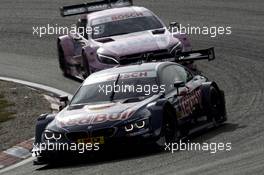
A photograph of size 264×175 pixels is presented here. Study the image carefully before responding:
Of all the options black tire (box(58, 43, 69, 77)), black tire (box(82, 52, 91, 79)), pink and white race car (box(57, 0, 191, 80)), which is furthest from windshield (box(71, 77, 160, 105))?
black tire (box(58, 43, 69, 77))

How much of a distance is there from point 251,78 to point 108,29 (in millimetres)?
3206

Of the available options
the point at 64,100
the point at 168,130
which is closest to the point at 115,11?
the point at 64,100

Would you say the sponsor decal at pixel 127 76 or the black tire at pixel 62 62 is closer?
the sponsor decal at pixel 127 76

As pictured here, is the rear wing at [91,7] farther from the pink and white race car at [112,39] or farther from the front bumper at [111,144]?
the front bumper at [111,144]

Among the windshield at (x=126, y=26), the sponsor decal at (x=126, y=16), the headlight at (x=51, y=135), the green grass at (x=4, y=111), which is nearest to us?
the headlight at (x=51, y=135)

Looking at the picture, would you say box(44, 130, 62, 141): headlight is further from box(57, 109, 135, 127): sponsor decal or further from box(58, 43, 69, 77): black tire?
box(58, 43, 69, 77): black tire

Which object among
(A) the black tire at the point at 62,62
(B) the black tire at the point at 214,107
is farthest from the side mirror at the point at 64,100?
(A) the black tire at the point at 62,62

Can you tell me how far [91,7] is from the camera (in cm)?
2264

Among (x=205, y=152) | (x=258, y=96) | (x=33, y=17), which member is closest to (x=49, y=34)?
(x=33, y=17)

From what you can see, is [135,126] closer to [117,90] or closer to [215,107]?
[117,90]

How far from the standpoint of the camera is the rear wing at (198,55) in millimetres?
16056

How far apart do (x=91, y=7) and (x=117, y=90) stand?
28.2 feet

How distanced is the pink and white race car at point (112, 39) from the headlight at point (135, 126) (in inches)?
155

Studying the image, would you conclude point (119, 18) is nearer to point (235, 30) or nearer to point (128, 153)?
point (235, 30)
